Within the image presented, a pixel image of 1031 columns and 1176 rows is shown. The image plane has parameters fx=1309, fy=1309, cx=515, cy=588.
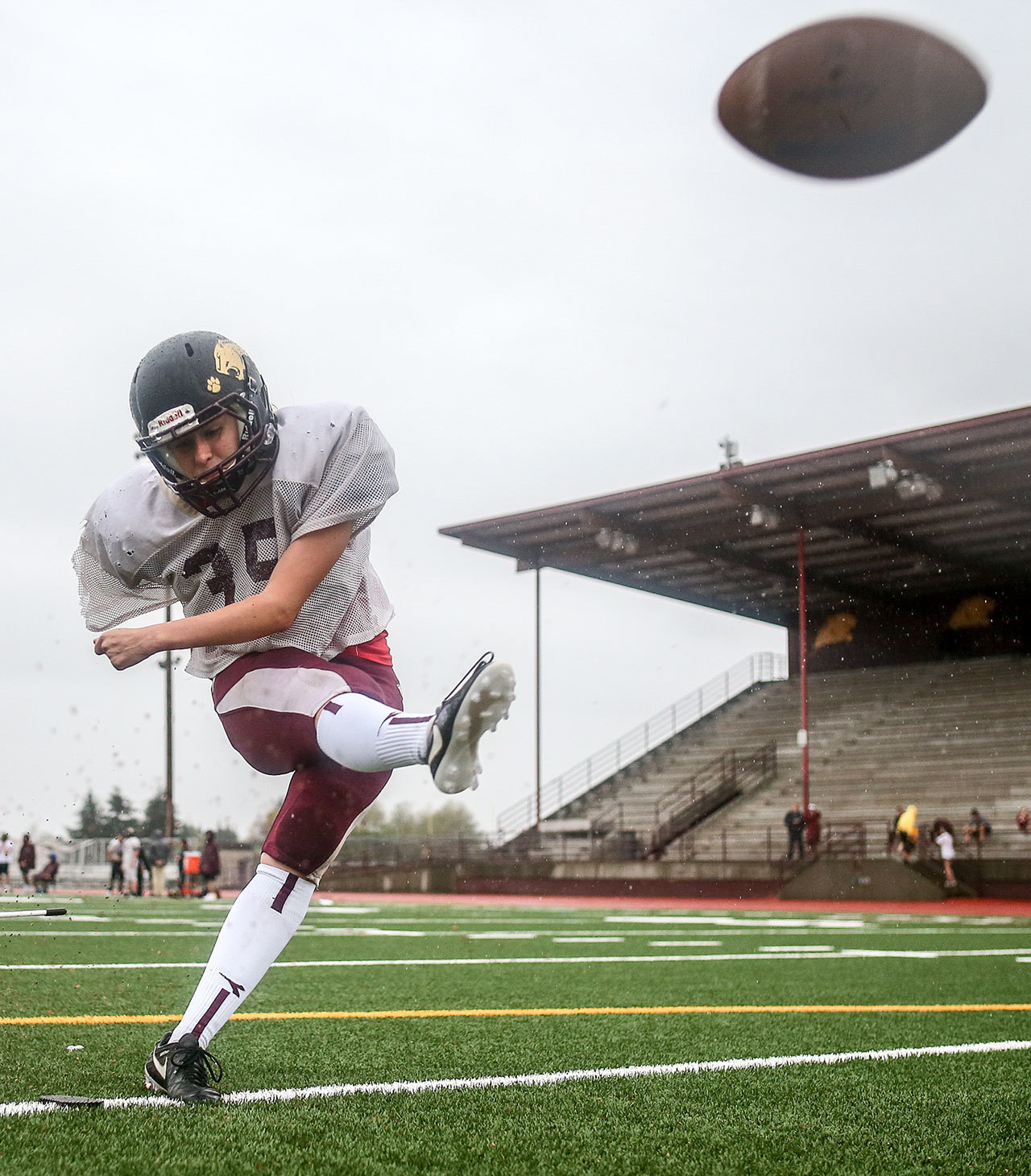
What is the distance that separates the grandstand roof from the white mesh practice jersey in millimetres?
17040

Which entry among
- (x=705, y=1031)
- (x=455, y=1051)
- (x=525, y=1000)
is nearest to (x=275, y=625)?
(x=455, y=1051)

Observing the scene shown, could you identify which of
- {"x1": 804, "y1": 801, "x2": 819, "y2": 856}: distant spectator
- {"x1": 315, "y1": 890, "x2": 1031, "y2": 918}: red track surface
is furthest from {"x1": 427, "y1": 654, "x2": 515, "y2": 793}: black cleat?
{"x1": 804, "y1": 801, "x2": 819, "y2": 856}: distant spectator

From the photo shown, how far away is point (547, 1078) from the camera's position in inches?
124

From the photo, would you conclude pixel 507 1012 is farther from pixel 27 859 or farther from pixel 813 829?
pixel 27 859

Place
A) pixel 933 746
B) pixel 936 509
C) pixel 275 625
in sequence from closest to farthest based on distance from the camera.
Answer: pixel 275 625
pixel 936 509
pixel 933 746

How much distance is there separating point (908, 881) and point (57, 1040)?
1724 centimetres

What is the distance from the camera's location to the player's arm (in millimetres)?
2654

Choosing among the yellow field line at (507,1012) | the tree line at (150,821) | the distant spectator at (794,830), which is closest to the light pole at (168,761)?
the tree line at (150,821)

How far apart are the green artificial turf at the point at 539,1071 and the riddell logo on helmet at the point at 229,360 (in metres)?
1.52

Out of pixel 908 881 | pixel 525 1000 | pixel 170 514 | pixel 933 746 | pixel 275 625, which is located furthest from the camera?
pixel 933 746

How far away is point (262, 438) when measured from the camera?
2.90m

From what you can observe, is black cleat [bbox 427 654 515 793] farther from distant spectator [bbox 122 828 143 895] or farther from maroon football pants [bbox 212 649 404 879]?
distant spectator [bbox 122 828 143 895]

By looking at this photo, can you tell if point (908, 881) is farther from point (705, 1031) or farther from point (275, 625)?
point (275, 625)

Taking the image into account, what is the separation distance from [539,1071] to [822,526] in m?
20.4
